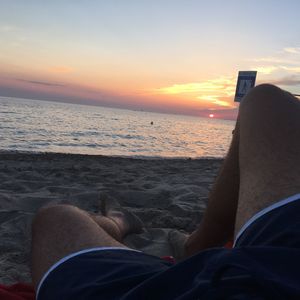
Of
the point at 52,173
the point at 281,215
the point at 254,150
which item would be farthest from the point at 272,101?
the point at 52,173

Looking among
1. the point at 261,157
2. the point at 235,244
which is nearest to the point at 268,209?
the point at 235,244

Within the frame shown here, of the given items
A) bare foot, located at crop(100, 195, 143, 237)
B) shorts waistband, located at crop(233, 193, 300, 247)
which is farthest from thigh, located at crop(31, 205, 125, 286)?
bare foot, located at crop(100, 195, 143, 237)

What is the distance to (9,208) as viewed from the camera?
3.25 m

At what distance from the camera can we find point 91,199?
3848mm

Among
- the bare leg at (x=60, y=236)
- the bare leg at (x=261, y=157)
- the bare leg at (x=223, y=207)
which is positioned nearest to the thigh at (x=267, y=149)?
the bare leg at (x=261, y=157)

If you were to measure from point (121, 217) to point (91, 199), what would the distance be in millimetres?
1242

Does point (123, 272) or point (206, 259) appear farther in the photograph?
point (123, 272)

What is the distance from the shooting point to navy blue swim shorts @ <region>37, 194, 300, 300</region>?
2.63ft

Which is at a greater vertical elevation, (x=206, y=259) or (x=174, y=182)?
(x=206, y=259)

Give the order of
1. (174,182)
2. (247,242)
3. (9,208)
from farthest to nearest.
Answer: (174,182)
(9,208)
(247,242)

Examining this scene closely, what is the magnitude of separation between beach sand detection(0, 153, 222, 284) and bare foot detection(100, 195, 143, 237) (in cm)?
9

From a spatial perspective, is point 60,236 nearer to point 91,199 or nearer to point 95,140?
point 91,199

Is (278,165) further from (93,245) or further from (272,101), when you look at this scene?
(93,245)

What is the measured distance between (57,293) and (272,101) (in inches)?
42.1
